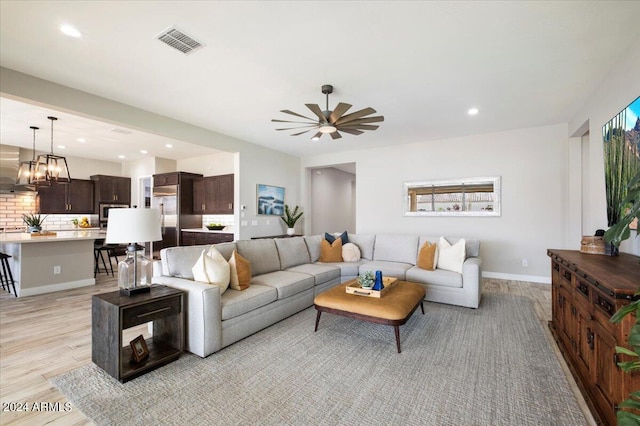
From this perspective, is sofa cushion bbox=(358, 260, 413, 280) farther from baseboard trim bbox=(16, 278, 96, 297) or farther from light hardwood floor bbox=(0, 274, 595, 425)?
baseboard trim bbox=(16, 278, 96, 297)

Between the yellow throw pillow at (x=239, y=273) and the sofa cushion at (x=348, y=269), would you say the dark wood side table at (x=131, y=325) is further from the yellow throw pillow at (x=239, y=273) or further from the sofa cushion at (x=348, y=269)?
the sofa cushion at (x=348, y=269)

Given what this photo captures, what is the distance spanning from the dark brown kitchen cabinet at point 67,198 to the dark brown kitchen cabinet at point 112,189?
24cm

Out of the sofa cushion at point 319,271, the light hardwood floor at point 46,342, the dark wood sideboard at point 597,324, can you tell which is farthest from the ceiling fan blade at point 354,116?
the light hardwood floor at point 46,342

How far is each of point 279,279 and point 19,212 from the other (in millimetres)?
8035

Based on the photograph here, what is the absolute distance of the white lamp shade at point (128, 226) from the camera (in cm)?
237

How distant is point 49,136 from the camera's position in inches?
241

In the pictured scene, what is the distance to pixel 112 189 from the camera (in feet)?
28.0

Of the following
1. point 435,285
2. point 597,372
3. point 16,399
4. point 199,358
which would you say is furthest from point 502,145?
point 16,399

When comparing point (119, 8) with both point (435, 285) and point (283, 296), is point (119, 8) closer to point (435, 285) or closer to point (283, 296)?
point (283, 296)

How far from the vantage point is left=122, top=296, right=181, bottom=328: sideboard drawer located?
88.3 inches

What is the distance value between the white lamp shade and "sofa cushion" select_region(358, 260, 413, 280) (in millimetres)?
2992

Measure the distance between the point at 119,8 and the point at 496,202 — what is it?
19.8 ft

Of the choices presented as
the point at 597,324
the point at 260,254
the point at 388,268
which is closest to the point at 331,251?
the point at 388,268

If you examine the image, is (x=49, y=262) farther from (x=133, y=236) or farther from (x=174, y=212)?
(x=133, y=236)
